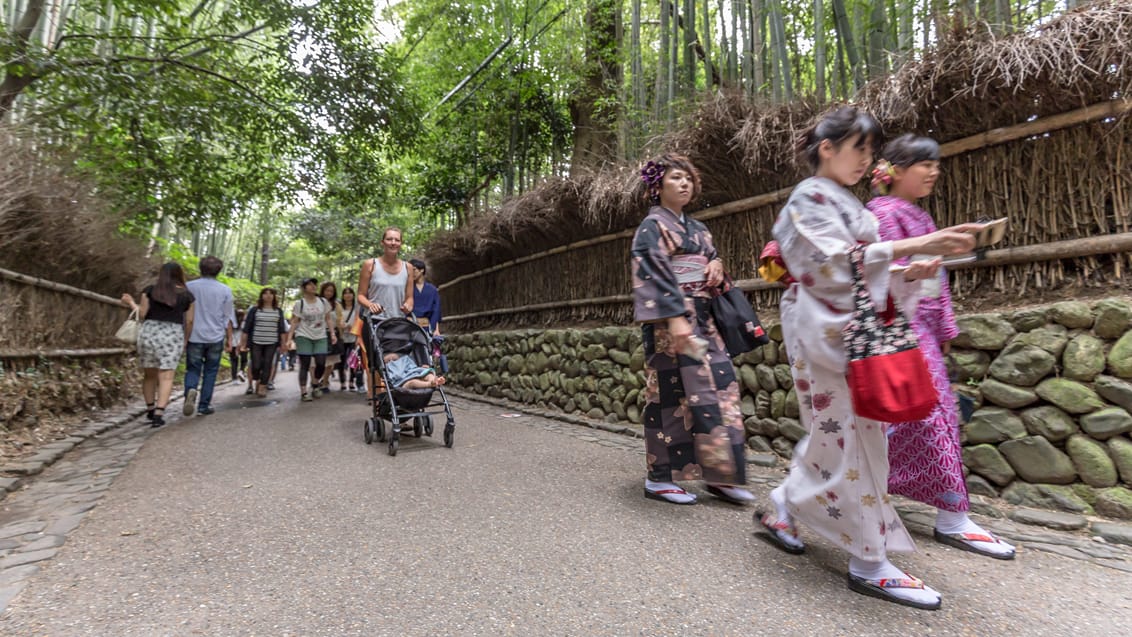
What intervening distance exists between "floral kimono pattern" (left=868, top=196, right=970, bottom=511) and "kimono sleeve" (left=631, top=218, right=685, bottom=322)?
0.90 metres

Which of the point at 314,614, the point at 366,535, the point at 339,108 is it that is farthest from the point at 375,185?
the point at 314,614

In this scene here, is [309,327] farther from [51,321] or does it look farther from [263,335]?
[51,321]

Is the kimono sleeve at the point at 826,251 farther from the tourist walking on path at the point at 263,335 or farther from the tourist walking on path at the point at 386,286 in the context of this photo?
the tourist walking on path at the point at 263,335

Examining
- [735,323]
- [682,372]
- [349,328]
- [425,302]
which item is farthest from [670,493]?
[349,328]

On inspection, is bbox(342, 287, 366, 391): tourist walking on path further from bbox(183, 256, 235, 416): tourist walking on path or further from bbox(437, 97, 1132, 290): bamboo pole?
bbox(437, 97, 1132, 290): bamboo pole

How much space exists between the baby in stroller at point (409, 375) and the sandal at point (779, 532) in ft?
8.88

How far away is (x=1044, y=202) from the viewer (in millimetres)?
2865

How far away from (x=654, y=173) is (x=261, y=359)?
7325 millimetres

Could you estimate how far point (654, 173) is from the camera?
3.04 metres

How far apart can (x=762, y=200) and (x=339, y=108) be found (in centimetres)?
557

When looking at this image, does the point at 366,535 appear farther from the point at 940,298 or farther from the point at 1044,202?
the point at 1044,202

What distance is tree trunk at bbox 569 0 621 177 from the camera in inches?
354

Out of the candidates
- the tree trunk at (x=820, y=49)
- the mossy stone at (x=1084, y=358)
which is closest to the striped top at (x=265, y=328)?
the tree trunk at (x=820, y=49)

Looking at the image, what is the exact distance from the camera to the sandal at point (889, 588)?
5.62ft
